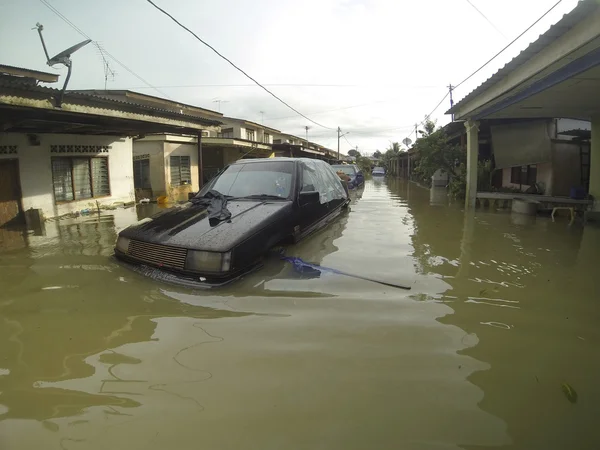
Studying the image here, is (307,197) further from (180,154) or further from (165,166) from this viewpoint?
(180,154)

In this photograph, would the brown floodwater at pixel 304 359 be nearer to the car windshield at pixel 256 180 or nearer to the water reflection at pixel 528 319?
the water reflection at pixel 528 319

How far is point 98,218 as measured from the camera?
967 cm

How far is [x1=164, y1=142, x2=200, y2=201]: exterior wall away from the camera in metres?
15.1

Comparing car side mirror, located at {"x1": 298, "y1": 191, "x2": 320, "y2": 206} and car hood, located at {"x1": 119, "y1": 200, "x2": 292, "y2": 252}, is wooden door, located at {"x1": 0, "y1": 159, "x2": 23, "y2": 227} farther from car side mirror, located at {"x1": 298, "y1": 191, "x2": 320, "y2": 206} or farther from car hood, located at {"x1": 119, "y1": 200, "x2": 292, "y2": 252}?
car side mirror, located at {"x1": 298, "y1": 191, "x2": 320, "y2": 206}

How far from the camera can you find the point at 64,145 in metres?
10.5

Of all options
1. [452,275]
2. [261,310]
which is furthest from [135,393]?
[452,275]

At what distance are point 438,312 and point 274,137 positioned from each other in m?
37.0

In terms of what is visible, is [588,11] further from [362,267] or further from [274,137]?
[274,137]

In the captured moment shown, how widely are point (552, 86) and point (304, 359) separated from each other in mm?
7153

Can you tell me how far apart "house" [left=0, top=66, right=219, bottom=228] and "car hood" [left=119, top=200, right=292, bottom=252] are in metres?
3.42

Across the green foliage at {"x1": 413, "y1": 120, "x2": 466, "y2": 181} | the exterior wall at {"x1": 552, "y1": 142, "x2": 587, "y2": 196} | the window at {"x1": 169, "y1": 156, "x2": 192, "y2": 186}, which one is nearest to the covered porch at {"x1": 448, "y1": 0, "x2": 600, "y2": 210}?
the exterior wall at {"x1": 552, "y1": 142, "x2": 587, "y2": 196}

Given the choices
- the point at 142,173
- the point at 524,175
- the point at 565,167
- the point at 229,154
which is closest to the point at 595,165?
the point at 565,167

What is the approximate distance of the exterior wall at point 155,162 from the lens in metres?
15.0

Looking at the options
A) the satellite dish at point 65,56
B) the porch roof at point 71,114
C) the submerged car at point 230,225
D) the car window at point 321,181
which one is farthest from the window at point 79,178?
the car window at point 321,181
